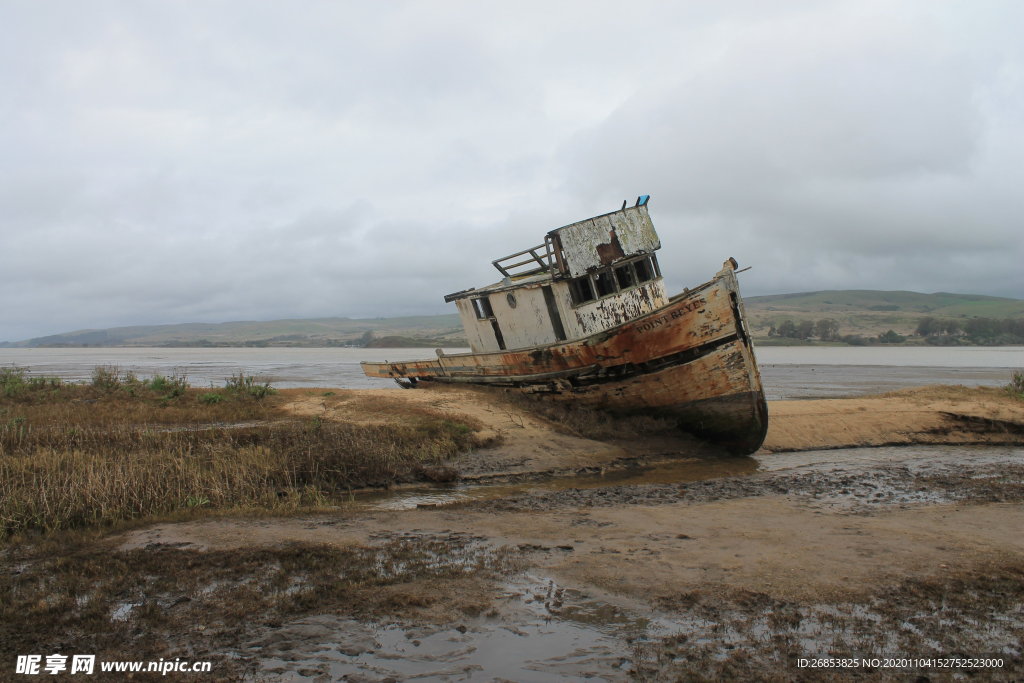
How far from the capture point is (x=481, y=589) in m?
4.36

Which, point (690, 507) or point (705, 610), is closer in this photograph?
point (705, 610)

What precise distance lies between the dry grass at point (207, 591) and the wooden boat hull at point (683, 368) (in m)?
7.42

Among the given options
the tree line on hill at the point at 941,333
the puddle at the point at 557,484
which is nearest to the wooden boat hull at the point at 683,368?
the puddle at the point at 557,484

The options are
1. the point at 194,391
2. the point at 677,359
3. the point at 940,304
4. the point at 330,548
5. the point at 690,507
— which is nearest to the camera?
the point at 330,548

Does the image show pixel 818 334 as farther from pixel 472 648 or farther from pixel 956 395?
pixel 472 648

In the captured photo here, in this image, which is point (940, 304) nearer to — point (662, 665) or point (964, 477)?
point (964, 477)

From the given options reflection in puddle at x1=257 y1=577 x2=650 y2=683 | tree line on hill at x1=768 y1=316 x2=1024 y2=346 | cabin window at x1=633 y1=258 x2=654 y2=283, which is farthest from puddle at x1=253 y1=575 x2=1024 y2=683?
→ tree line on hill at x1=768 y1=316 x2=1024 y2=346

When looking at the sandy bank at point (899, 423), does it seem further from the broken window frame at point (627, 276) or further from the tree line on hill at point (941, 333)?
the tree line on hill at point (941, 333)

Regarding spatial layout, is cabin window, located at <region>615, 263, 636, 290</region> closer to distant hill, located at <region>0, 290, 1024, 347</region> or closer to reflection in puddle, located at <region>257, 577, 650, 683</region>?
reflection in puddle, located at <region>257, 577, 650, 683</region>

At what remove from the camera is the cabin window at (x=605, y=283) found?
45.4 ft

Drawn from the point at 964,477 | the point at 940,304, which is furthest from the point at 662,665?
the point at 940,304

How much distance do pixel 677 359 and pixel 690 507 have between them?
505cm

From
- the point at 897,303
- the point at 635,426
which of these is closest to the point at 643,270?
the point at 635,426

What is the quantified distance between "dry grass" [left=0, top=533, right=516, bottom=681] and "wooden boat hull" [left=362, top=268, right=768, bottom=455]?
24.3 ft
